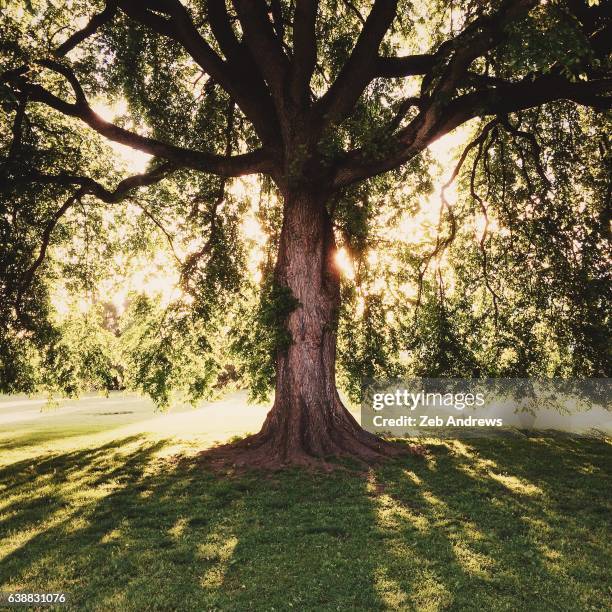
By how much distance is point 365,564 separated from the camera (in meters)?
5.81

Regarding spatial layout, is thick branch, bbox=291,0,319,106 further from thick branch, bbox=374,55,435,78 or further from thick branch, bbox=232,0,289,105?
thick branch, bbox=374,55,435,78

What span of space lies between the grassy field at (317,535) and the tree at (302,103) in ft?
7.33

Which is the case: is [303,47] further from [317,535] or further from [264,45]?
[317,535]

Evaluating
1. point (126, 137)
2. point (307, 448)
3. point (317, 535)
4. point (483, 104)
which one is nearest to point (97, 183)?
point (126, 137)

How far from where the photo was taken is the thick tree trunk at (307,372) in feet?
36.4

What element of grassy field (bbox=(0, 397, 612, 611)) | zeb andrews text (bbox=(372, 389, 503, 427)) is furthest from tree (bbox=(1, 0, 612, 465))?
zeb andrews text (bbox=(372, 389, 503, 427))

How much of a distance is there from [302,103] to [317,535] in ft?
29.2

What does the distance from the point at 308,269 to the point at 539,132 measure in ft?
29.7

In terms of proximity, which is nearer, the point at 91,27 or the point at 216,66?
the point at 216,66

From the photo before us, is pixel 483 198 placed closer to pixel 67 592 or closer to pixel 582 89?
pixel 582 89

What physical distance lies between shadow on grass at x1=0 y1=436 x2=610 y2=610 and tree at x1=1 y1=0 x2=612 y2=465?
2298 millimetres

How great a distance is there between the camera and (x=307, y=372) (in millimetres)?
11359

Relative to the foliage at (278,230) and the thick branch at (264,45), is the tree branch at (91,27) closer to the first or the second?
the foliage at (278,230)

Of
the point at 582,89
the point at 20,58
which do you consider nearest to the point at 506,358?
the point at 582,89
